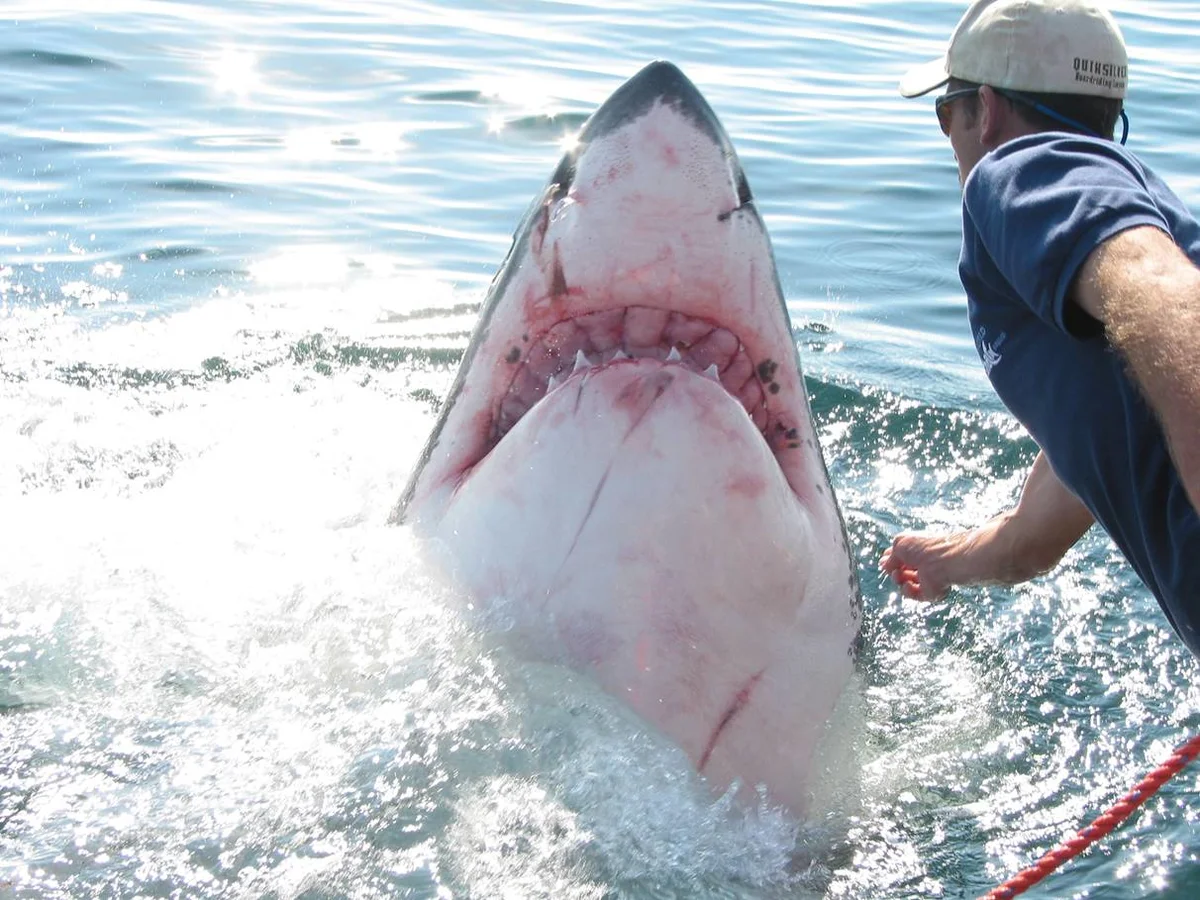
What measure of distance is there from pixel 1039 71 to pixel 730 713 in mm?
1209

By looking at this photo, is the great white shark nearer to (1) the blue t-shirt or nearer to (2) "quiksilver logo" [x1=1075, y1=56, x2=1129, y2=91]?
(1) the blue t-shirt

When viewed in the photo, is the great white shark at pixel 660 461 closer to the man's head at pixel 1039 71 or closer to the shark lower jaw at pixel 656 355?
the shark lower jaw at pixel 656 355

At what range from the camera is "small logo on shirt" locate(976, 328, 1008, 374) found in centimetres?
231

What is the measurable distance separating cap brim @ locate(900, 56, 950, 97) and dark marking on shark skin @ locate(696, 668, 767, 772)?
1.21 metres

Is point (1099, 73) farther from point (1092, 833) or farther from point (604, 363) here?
point (1092, 833)

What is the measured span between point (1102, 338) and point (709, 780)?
0.95 metres

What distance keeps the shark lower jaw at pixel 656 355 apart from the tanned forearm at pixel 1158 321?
0.83 meters

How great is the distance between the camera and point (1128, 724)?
10.7 feet

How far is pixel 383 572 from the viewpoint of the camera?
2.80 m

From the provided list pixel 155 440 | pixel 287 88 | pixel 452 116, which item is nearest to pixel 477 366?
pixel 155 440

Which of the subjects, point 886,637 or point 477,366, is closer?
point 477,366

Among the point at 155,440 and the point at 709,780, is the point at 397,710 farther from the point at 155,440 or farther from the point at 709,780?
the point at 155,440

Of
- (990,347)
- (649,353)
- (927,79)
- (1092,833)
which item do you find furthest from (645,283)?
(1092,833)

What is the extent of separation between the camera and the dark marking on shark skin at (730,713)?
8.07ft
